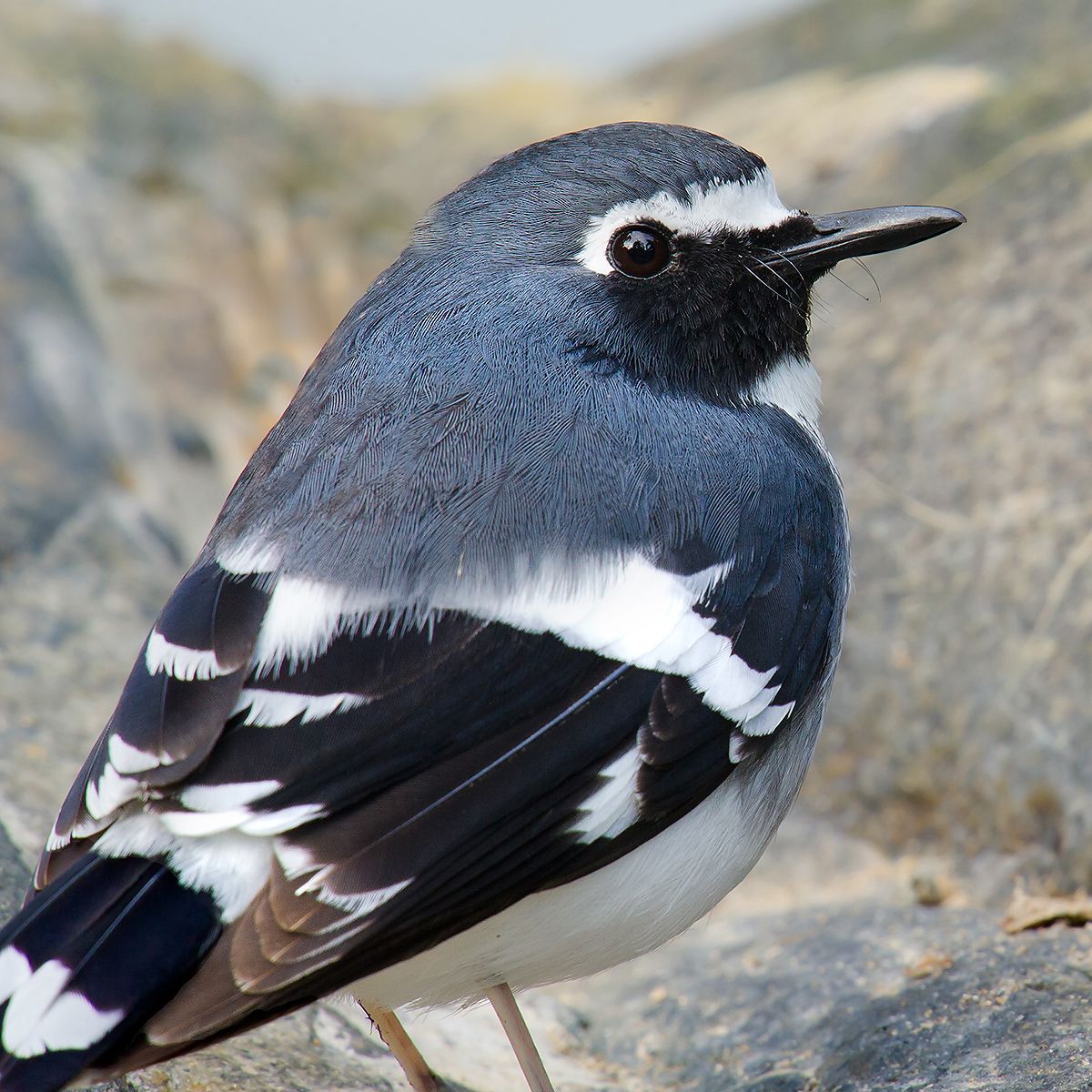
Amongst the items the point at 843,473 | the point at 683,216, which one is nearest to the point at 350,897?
the point at 683,216

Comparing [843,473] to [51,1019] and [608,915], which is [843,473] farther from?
[51,1019]

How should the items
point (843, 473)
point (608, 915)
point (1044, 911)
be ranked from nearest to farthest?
point (608, 915) < point (1044, 911) < point (843, 473)

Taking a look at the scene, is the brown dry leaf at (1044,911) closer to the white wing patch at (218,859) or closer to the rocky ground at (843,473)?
the rocky ground at (843,473)

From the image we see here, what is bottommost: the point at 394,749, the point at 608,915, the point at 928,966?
the point at 928,966

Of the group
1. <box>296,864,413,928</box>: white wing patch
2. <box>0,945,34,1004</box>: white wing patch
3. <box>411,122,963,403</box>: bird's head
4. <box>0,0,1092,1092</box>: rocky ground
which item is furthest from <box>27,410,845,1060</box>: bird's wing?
<box>0,0,1092,1092</box>: rocky ground

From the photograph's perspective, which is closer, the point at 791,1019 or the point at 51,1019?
the point at 51,1019

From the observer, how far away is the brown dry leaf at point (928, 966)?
340cm

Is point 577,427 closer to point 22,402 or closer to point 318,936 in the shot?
point 318,936

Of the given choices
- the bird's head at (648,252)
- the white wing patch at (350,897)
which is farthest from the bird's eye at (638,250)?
the white wing patch at (350,897)

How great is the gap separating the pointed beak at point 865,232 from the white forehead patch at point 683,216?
191 mm

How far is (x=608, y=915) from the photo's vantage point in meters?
2.57

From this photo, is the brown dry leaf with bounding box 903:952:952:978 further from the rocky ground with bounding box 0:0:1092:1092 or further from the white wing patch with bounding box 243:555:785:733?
the white wing patch with bounding box 243:555:785:733

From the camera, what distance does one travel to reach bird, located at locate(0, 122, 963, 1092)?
219 cm

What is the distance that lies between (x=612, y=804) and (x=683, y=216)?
1436mm
